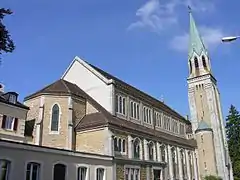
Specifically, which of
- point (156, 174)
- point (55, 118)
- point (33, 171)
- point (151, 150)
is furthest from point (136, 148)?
point (33, 171)

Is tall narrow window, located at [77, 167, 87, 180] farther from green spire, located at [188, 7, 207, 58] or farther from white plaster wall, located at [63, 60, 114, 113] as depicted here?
green spire, located at [188, 7, 207, 58]

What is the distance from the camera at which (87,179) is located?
26.6m

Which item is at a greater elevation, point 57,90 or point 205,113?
point 205,113

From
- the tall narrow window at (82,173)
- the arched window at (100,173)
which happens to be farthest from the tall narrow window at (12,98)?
the arched window at (100,173)

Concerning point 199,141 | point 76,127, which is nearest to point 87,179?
point 76,127

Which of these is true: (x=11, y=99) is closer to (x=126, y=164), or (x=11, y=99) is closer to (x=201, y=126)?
(x=126, y=164)

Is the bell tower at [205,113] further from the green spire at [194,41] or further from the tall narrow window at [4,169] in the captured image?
the tall narrow window at [4,169]

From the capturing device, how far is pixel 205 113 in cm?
6062

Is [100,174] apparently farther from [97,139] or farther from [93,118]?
[93,118]

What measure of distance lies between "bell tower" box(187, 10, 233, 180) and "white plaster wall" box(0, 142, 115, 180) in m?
32.2

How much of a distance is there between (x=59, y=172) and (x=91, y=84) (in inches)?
770

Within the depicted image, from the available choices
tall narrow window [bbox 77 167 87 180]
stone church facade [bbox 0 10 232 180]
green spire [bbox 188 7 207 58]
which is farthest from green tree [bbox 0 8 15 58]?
green spire [bbox 188 7 207 58]

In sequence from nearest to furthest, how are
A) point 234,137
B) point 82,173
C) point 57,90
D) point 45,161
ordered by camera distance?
point 45,161
point 82,173
point 57,90
point 234,137

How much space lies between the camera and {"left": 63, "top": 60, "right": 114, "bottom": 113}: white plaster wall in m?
39.4
